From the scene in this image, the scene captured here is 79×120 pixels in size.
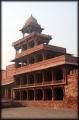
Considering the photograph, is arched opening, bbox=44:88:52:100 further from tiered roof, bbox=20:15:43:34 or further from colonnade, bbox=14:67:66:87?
tiered roof, bbox=20:15:43:34

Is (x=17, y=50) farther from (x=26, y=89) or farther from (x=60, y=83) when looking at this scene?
(x=60, y=83)

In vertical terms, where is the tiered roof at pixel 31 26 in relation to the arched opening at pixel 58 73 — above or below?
above

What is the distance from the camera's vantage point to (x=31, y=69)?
40875 mm

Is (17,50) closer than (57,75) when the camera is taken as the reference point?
No

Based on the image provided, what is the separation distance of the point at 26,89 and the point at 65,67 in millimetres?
12434

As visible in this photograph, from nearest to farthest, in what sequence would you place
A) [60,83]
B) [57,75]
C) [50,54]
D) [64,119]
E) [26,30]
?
[64,119]
[60,83]
[57,75]
[50,54]
[26,30]

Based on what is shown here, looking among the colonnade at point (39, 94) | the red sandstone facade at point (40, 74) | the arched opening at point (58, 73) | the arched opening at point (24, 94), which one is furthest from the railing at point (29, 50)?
the arched opening at point (24, 94)

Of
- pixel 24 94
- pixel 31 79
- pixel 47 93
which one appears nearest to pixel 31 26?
pixel 31 79

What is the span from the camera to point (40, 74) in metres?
41.2

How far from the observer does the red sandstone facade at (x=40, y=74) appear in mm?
32438

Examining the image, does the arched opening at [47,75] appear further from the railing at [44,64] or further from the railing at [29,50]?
the railing at [29,50]

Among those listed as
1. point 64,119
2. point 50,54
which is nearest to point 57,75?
point 50,54

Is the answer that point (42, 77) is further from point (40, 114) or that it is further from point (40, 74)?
point (40, 114)

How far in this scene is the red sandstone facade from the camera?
32.4 meters
